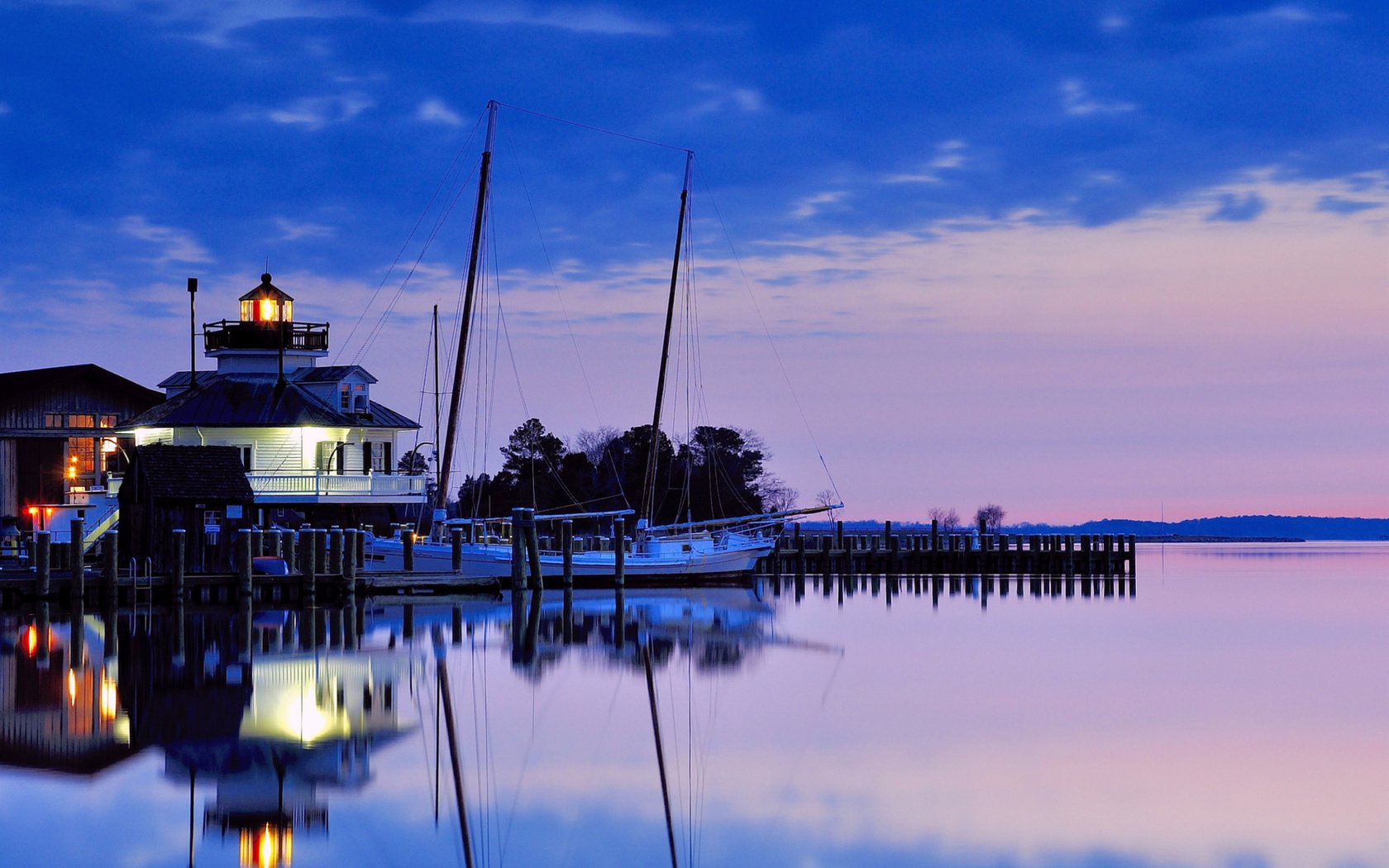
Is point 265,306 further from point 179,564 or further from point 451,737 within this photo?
point 451,737

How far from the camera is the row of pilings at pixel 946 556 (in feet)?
254

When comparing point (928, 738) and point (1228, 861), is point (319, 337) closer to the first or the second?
point (928, 738)

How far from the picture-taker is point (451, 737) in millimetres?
25281

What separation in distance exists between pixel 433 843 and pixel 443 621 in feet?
87.7

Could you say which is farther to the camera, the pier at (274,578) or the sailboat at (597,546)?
the sailboat at (597,546)

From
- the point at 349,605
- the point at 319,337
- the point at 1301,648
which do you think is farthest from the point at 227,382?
the point at 1301,648

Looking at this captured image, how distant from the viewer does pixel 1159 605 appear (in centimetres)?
6256

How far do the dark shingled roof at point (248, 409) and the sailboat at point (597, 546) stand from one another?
5438 millimetres

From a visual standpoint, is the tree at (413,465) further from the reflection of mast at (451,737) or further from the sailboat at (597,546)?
the reflection of mast at (451,737)

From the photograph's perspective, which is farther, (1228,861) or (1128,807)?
(1128,807)

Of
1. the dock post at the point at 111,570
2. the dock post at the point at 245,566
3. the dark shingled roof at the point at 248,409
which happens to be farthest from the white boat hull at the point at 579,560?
the dock post at the point at 111,570

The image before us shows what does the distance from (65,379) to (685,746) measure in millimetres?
47600

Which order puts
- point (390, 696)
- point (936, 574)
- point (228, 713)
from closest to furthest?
point (228, 713) < point (390, 696) < point (936, 574)

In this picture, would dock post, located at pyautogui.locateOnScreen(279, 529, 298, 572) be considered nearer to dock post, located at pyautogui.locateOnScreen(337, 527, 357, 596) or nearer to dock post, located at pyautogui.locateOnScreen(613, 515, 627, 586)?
dock post, located at pyautogui.locateOnScreen(337, 527, 357, 596)
